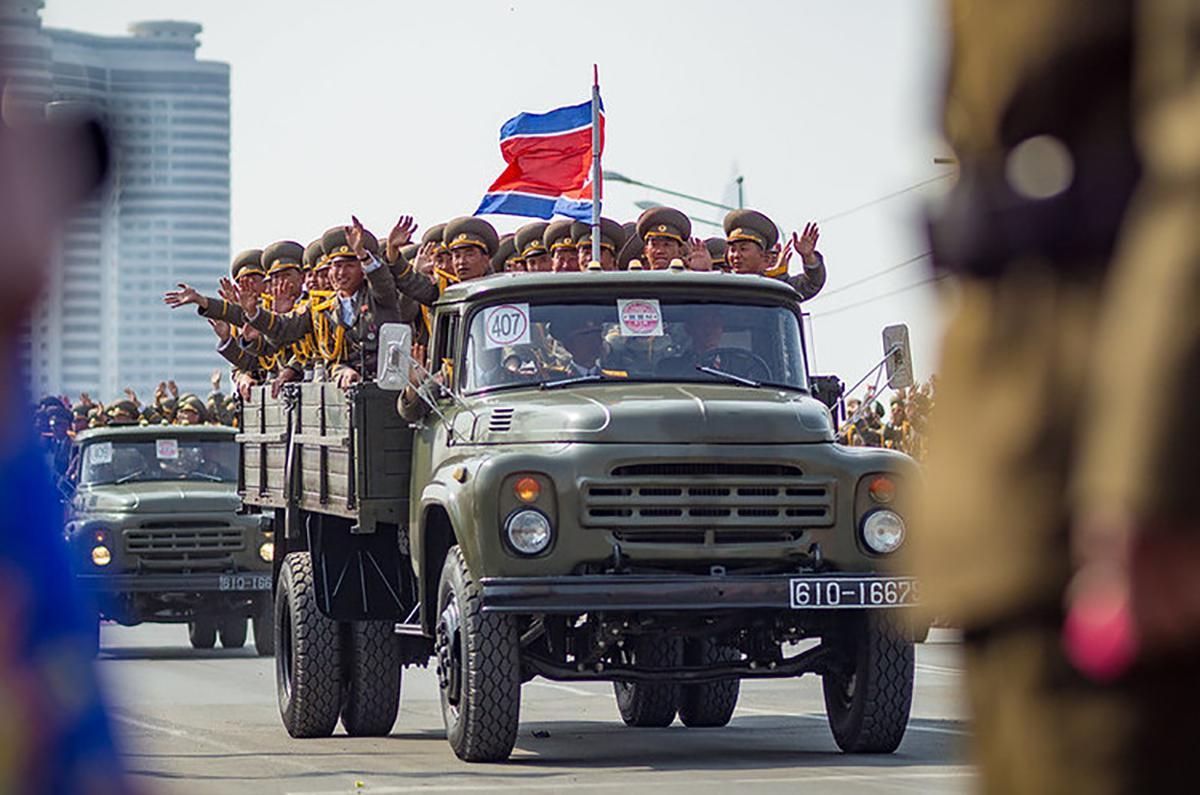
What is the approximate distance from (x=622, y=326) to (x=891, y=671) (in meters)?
2.24

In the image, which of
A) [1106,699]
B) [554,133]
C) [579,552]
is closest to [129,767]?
[1106,699]

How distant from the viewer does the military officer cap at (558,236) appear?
61.5 feet

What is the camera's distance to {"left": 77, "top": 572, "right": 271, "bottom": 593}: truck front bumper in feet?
76.7

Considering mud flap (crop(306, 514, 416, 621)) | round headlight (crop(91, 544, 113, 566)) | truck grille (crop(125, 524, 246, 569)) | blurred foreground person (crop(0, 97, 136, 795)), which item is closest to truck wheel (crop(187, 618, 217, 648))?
truck grille (crop(125, 524, 246, 569))

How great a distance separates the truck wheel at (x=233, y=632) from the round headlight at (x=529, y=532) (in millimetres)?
13956

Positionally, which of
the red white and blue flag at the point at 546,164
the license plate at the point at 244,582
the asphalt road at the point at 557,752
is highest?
the red white and blue flag at the point at 546,164

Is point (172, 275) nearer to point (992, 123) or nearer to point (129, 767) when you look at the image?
point (129, 767)

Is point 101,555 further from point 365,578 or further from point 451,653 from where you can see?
point 451,653

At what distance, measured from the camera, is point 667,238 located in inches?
655

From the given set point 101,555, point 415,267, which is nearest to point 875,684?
point 415,267

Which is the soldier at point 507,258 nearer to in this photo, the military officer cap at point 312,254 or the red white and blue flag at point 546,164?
the military officer cap at point 312,254

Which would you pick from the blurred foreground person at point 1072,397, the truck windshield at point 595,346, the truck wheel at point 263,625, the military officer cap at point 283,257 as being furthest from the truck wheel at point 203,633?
the blurred foreground person at point 1072,397

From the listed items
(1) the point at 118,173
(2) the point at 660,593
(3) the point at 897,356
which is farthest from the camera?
(3) the point at 897,356

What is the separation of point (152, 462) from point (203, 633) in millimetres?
1818
